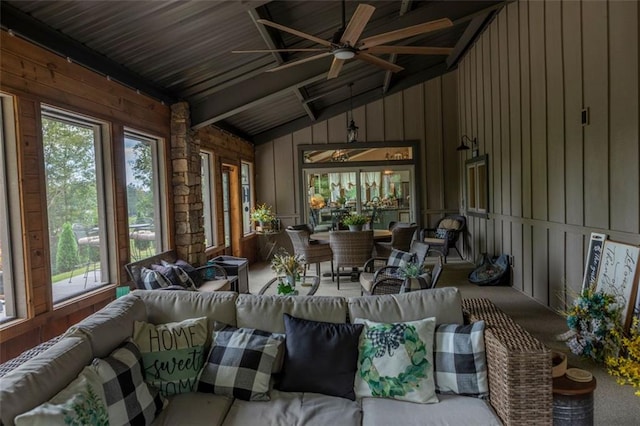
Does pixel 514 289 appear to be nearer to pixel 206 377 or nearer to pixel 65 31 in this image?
pixel 206 377

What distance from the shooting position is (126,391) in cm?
177

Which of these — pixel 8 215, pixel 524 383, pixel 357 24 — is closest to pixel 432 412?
pixel 524 383

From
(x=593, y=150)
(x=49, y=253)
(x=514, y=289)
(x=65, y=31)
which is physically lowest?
(x=514, y=289)

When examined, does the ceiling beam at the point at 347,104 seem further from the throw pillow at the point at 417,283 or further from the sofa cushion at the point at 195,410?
the sofa cushion at the point at 195,410

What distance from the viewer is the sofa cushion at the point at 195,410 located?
72.0 inches

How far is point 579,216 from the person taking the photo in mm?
4016

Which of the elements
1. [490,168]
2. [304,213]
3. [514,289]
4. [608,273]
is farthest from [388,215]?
[608,273]

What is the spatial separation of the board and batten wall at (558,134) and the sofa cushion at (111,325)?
371 cm

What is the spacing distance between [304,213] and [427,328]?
22.6 feet

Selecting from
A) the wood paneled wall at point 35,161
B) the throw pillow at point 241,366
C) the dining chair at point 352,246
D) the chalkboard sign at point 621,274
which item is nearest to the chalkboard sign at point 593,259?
the chalkboard sign at point 621,274

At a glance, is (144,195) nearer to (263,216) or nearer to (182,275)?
(182,275)

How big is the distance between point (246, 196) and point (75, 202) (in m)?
5.15

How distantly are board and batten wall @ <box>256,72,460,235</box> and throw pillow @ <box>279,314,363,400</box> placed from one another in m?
6.80

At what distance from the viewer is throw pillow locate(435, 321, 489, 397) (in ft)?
6.48
